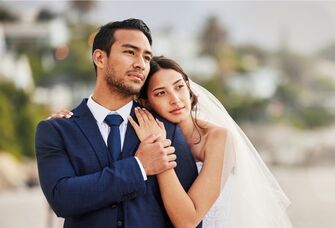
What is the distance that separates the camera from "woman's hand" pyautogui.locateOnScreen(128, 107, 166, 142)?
2.07m

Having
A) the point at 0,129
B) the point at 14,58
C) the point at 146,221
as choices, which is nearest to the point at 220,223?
the point at 146,221

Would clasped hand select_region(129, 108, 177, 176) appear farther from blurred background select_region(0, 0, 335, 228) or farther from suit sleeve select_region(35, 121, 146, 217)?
blurred background select_region(0, 0, 335, 228)

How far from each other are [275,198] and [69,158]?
956 mm

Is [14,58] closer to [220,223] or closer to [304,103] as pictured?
[304,103]

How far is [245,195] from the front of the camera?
95.0 inches

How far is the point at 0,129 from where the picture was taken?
28.6 meters

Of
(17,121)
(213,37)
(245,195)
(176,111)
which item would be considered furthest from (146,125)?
(213,37)

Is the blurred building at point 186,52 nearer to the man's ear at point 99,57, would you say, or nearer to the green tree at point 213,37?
the green tree at point 213,37

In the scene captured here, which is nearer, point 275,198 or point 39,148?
point 39,148

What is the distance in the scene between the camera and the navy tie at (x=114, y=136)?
202 centimetres

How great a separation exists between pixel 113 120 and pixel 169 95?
0.27 meters

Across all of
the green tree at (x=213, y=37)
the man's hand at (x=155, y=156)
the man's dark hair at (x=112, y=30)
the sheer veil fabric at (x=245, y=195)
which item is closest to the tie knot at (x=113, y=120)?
the man's hand at (x=155, y=156)

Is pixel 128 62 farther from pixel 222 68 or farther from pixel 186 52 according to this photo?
pixel 186 52

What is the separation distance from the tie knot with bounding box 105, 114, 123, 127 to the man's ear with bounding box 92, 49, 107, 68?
191 mm
